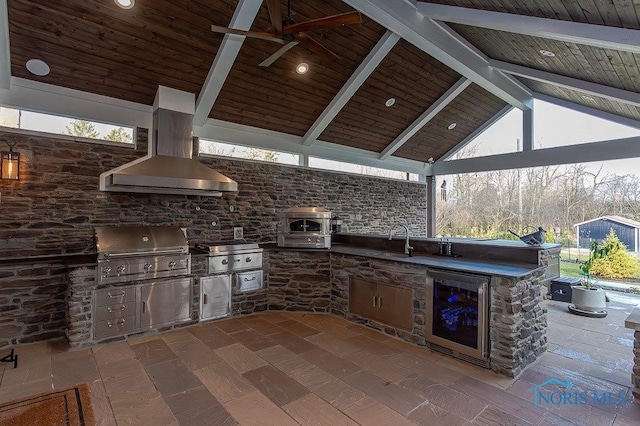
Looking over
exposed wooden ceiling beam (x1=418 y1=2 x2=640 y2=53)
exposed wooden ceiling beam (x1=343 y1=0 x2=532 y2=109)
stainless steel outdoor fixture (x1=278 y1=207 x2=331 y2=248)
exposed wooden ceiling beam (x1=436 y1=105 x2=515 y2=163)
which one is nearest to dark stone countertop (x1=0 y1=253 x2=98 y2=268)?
stainless steel outdoor fixture (x1=278 y1=207 x2=331 y2=248)

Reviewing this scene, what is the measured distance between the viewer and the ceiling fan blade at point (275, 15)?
2950mm

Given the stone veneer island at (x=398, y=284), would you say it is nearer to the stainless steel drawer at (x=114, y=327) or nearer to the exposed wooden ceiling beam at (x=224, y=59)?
the stainless steel drawer at (x=114, y=327)

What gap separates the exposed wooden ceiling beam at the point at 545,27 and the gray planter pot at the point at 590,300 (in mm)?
3449

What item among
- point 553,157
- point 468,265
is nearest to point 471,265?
point 468,265

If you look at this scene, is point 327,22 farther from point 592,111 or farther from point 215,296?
point 592,111


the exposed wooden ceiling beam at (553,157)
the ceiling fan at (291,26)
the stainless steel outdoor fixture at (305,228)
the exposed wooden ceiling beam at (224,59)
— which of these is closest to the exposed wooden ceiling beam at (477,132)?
the exposed wooden ceiling beam at (553,157)

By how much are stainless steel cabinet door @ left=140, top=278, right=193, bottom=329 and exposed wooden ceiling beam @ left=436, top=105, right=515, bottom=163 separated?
790 cm

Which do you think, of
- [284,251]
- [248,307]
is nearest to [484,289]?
[284,251]

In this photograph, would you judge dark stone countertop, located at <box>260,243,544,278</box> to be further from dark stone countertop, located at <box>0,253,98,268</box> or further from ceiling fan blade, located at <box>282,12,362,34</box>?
dark stone countertop, located at <box>0,253,98,268</box>

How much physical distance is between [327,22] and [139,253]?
3.54 meters

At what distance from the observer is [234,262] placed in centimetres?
480

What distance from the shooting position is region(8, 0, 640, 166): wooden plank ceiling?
3580 millimetres

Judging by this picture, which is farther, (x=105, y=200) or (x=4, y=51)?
(x=105, y=200)

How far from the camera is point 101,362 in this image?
3.30m
